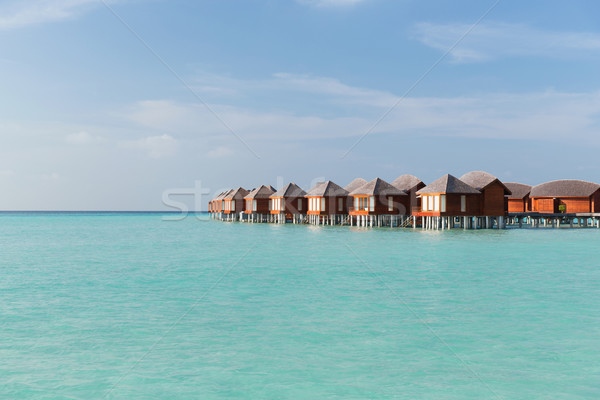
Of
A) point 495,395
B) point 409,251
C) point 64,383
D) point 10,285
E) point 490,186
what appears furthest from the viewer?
point 490,186

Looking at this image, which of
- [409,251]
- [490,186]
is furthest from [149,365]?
[490,186]

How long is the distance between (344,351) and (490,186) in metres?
37.5

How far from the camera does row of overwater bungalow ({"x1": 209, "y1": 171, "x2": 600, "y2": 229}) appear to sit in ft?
137

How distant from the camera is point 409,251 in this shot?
82.7 feet

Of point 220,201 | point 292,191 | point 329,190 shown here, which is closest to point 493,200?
point 329,190

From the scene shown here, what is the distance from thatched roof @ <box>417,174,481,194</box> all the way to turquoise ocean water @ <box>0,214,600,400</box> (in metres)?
21.5

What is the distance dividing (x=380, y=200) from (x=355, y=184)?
8.00 metres

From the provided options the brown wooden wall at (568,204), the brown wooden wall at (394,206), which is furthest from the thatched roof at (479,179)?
the brown wooden wall at (568,204)

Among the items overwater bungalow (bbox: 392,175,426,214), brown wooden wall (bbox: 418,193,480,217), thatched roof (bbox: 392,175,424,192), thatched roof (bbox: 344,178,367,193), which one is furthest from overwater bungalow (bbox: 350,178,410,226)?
brown wooden wall (bbox: 418,193,480,217)

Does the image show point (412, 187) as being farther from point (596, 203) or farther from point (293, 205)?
point (596, 203)

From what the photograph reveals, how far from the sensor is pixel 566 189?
53.1 meters

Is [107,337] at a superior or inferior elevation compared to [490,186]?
inferior

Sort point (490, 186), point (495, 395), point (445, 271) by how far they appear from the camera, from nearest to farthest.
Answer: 1. point (495, 395)
2. point (445, 271)
3. point (490, 186)

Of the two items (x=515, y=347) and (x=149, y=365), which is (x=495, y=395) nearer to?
(x=515, y=347)
